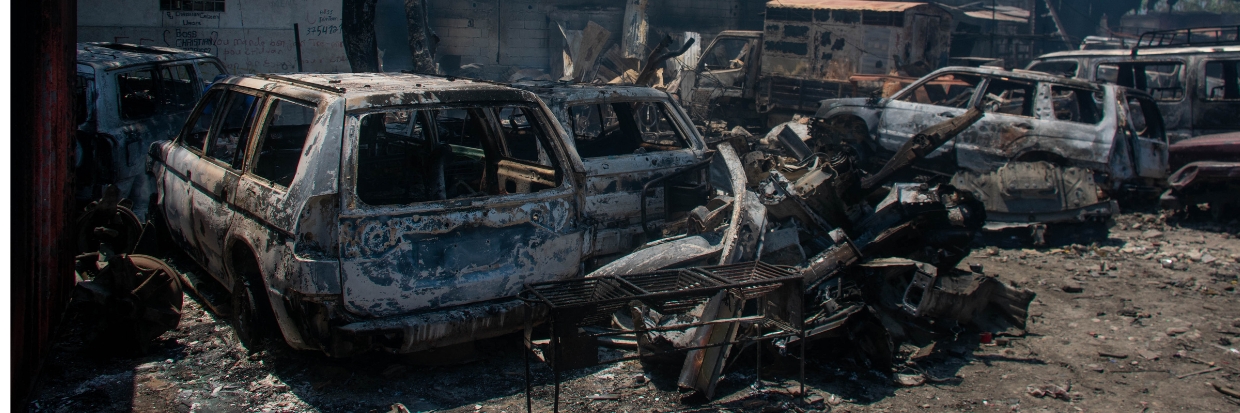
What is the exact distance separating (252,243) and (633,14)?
55.4 ft

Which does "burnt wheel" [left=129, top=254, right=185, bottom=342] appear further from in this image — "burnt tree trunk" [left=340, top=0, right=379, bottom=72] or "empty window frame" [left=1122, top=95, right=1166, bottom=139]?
"empty window frame" [left=1122, top=95, right=1166, bottom=139]

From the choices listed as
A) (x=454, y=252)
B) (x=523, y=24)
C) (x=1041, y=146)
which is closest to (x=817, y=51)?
(x=523, y=24)

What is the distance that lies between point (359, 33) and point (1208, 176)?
10.7 m

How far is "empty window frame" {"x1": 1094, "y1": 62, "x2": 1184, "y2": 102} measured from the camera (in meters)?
9.13

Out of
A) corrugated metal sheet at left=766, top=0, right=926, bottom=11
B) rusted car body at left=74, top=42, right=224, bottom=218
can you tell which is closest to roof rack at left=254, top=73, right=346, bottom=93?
rusted car body at left=74, top=42, right=224, bottom=218

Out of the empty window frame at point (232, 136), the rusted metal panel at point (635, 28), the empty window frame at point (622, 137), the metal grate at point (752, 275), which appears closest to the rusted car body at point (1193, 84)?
the empty window frame at point (622, 137)

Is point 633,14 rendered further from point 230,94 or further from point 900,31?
point 230,94

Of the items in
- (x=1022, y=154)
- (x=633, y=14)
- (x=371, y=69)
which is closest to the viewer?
(x=1022, y=154)

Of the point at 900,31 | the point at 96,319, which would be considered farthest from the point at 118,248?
the point at 900,31

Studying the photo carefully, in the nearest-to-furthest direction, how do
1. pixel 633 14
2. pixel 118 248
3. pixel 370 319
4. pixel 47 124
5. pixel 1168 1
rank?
pixel 370 319
pixel 47 124
pixel 118 248
pixel 633 14
pixel 1168 1

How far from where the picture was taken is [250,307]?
389cm

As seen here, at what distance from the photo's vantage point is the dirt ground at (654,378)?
3.74 metres

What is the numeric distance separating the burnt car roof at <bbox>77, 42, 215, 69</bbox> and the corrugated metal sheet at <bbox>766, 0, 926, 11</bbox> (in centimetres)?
1110

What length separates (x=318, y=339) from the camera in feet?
11.7
